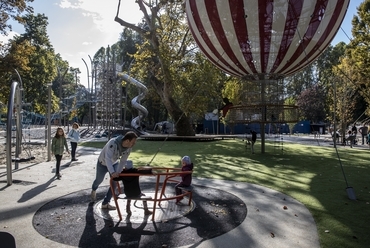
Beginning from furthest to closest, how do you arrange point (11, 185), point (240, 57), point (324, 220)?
point (240, 57) < point (11, 185) < point (324, 220)

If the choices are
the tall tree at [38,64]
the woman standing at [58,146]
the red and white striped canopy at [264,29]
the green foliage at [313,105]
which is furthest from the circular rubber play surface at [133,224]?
the green foliage at [313,105]

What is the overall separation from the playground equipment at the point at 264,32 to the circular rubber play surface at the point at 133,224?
4.88 meters

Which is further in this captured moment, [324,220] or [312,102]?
[312,102]

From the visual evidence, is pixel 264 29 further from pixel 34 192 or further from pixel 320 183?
pixel 34 192

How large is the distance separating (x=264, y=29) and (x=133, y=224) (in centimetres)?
640

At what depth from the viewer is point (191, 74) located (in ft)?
78.6

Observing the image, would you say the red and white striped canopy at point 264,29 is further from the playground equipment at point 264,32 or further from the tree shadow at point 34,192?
the tree shadow at point 34,192

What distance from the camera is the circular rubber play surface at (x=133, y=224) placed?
165 inches

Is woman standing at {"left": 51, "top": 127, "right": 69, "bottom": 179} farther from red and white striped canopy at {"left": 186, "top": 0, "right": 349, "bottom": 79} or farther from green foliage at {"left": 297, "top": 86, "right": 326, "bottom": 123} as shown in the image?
green foliage at {"left": 297, "top": 86, "right": 326, "bottom": 123}

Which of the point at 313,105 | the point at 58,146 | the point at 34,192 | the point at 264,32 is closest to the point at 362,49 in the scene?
the point at 264,32

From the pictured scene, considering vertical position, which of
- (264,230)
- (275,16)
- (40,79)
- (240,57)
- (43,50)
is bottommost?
(264,230)

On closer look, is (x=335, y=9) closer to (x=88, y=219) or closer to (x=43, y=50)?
(x=88, y=219)

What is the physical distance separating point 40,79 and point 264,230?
3861cm

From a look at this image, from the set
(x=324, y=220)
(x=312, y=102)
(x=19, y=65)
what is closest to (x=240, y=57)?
(x=324, y=220)
